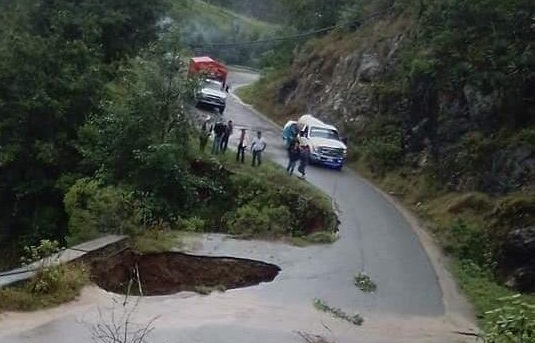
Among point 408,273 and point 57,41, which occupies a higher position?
point 57,41

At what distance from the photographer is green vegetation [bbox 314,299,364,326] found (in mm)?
16688

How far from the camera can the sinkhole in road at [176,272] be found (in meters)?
18.6

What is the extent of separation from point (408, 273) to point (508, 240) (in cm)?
421

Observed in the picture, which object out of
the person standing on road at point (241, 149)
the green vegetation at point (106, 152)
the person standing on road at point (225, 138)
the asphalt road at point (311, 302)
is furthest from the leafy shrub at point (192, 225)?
the person standing on road at point (225, 138)

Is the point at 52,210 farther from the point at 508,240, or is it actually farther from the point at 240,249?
the point at 508,240

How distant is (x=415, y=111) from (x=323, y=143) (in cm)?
437

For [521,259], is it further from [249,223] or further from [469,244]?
[249,223]

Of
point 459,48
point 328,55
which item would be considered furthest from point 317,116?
point 459,48

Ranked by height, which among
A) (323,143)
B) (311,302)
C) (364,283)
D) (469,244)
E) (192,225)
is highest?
(323,143)

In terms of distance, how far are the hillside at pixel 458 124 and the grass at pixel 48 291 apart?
9513 mm

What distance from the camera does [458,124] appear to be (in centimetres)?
3123

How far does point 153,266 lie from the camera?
792 inches

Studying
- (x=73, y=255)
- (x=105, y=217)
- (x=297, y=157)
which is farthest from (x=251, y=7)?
(x=73, y=255)

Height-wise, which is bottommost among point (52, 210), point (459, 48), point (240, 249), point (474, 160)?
point (52, 210)
